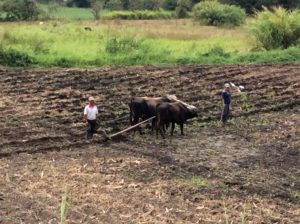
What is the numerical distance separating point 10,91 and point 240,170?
956 centimetres

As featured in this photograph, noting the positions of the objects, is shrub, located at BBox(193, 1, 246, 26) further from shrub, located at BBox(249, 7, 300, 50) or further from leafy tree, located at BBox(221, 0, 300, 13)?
shrub, located at BBox(249, 7, 300, 50)

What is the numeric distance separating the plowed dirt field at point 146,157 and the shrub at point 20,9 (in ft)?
79.7

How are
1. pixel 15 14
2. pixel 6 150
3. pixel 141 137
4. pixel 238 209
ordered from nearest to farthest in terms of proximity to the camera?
pixel 238 209 < pixel 6 150 < pixel 141 137 < pixel 15 14

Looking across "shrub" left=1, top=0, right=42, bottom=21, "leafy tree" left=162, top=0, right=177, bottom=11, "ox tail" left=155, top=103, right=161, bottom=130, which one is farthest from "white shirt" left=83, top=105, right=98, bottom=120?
"leafy tree" left=162, top=0, right=177, bottom=11

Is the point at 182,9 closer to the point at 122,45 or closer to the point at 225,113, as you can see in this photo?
the point at 122,45

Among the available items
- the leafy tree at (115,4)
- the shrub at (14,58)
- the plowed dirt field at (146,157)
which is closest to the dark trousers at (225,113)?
the plowed dirt field at (146,157)

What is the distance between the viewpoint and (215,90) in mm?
20156

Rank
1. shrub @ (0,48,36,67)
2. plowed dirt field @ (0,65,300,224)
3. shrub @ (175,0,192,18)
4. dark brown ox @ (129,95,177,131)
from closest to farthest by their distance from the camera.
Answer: plowed dirt field @ (0,65,300,224), dark brown ox @ (129,95,177,131), shrub @ (0,48,36,67), shrub @ (175,0,192,18)

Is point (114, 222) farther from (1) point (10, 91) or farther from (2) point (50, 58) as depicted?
(2) point (50, 58)

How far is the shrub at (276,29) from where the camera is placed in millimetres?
30531

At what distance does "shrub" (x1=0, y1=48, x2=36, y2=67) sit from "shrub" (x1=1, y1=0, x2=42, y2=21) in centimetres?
1933

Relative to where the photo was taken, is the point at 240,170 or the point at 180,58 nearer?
the point at 240,170

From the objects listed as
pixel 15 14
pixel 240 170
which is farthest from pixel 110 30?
pixel 240 170

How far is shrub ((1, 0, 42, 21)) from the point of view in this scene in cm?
4478
